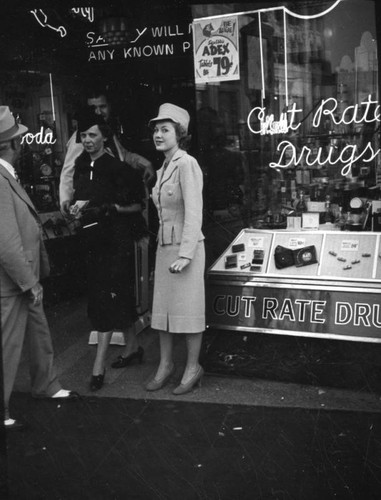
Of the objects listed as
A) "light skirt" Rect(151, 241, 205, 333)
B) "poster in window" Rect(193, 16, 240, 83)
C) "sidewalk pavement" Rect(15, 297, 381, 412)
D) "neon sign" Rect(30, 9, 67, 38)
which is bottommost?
"sidewalk pavement" Rect(15, 297, 381, 412)

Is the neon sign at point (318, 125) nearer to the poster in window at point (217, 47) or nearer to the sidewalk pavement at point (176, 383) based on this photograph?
the poster in window at point (217, 47)

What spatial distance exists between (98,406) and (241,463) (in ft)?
4.20

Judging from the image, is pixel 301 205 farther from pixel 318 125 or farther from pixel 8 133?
pixel 8 133

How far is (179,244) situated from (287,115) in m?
1.43

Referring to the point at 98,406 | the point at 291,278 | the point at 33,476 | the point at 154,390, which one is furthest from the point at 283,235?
Answer: the point at 33,476

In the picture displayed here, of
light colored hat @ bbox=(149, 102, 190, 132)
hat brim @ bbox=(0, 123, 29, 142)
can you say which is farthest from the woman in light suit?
hat brim @ bbox=(0, 123, 29, 142)

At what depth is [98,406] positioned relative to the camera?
4.63 metres

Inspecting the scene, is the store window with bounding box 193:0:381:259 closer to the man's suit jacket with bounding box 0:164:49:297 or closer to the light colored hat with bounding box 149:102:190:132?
the light colored hat with bounding box 149:102:190:132

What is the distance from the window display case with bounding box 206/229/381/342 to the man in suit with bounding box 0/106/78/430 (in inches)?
51.6

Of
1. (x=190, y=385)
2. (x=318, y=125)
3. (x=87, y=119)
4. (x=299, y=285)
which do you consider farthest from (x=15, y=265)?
(x=318, y=125)

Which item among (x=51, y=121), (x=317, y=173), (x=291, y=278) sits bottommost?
(x=291, y=278)

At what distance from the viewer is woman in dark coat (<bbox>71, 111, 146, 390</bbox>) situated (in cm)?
488

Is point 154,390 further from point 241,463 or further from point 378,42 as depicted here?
point 378,42

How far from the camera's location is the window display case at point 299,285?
15.2 feet
